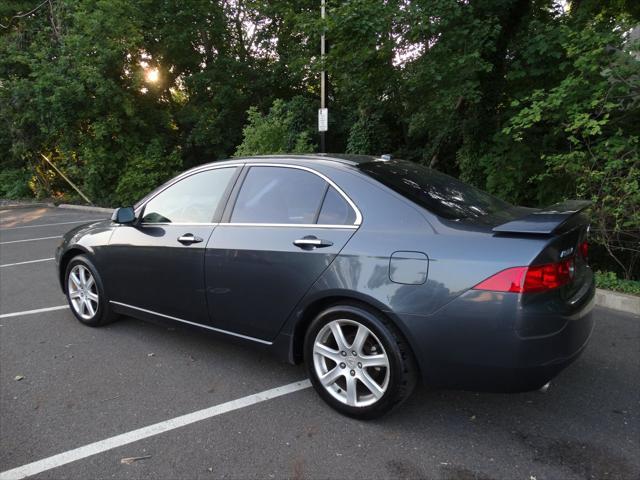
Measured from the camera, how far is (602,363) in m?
3.58

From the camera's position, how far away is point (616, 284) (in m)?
5.20

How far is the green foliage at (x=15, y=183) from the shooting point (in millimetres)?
18500

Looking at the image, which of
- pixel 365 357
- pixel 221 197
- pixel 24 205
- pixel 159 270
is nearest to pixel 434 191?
pixel 365 357

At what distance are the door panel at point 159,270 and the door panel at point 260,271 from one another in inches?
5.9

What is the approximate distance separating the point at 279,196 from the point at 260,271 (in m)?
0.55

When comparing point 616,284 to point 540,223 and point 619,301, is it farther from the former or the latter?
point 540,223

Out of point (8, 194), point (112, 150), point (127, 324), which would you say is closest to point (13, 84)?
point (112, 150)

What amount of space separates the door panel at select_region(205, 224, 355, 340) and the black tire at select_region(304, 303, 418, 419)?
241mm

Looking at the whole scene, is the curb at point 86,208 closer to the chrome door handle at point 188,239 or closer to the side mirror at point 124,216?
the side mirror at point 124,216

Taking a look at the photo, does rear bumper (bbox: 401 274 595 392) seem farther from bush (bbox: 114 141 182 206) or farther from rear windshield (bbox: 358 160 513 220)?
bush (bbox: 114 141 182 206)

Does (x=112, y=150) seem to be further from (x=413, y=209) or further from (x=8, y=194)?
(x=413, y=209)

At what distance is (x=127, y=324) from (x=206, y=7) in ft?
51.4

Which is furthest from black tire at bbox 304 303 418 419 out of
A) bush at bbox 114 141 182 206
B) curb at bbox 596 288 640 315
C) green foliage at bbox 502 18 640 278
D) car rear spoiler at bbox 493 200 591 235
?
bush at bbox 114 141 182 206

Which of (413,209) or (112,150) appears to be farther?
(112,150)
